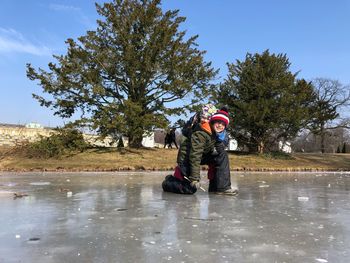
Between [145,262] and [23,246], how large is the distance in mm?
1318

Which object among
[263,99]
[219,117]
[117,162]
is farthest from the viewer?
[263,99]

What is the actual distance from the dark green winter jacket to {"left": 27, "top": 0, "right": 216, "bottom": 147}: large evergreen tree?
14.5m

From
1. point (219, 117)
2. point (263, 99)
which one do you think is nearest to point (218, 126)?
point (219, 117)

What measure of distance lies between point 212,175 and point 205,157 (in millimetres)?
460

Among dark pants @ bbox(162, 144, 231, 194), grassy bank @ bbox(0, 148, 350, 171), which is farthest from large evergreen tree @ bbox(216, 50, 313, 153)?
dark pants @ bbox(162, 144, 231, 194)

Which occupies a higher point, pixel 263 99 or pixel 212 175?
pixel 263 99

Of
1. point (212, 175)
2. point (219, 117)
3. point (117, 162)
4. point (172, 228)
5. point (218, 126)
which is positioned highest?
point (219, 117)

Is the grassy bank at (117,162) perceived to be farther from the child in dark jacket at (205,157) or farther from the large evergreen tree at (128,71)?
the child in dark jacket at (205,157)

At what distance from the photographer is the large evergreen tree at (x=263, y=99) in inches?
1037

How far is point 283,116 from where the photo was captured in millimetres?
26156

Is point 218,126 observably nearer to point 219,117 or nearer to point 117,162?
point 219,117

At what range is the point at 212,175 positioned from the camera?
8.66 metres

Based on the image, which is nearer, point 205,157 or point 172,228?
point 172,228

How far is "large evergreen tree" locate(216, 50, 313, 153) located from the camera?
86.4 ft
